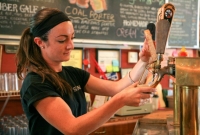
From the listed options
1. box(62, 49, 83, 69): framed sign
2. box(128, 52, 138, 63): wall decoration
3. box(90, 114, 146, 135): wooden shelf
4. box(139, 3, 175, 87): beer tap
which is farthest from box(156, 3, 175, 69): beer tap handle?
box(128, 52, 138, 63): wall decoration

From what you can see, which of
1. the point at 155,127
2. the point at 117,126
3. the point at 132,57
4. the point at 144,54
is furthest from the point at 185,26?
the point at 155,127

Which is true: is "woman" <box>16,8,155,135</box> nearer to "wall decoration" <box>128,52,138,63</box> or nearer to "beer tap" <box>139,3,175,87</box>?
"beer tap" <box>139,3,175,87</box>

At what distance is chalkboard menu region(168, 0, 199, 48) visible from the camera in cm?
301

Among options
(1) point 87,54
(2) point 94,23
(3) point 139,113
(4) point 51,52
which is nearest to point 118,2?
(2) point 94,23

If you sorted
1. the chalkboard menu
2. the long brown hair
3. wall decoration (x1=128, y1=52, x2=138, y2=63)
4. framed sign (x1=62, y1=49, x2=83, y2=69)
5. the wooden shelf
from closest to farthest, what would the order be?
the long brown hair
the wooden shelf
framed sign (x1=62, y1=49, x2=83, y2=69)
wall decoration (x1=128, y1=52, x2=138, y2=63)
the chalkboard menu

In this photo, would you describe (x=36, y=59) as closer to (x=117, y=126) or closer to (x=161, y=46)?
(x=161, y=46)

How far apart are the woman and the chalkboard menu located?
1.86 m

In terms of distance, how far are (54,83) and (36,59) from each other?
0.16m

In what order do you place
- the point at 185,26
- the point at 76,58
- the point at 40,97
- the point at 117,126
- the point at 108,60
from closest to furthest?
the point at 40,97 < the point at 117,126 < the point at 76,58 < the point at 108,60 < the point at 185,26

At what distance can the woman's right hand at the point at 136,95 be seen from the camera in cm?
76

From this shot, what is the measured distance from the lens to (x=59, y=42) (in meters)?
1.12

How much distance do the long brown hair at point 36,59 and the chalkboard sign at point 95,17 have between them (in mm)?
920

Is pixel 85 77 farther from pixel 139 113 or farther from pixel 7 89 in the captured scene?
pixel 139 113

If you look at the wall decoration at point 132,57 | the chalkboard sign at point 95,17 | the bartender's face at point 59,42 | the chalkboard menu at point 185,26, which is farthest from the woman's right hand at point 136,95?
the chalkboard menu at point 185,26
